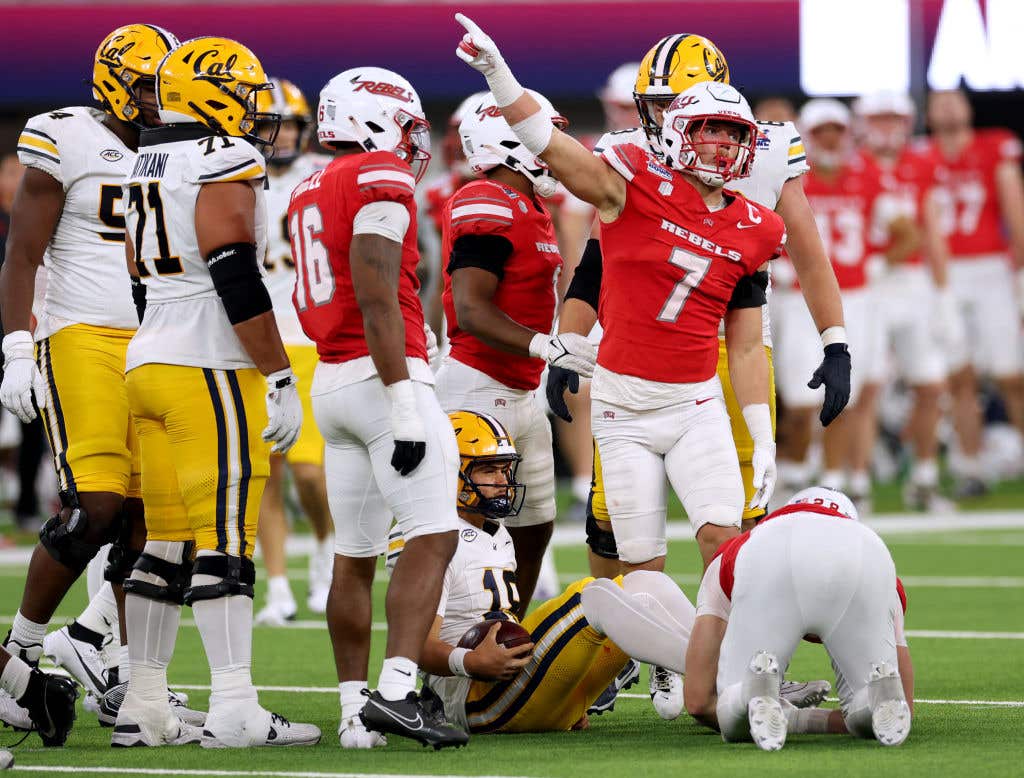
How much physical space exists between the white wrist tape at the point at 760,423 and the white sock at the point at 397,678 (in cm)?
150

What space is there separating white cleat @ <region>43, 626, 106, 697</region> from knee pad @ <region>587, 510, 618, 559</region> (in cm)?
173

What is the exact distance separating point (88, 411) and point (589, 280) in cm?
176

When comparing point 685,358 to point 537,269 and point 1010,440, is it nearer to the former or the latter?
point 537,269

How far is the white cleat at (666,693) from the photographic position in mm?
5844

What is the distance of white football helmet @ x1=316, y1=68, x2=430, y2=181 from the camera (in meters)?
5.37

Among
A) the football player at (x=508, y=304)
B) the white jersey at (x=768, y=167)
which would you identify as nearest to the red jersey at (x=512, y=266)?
the football player at (x=508, y=304)

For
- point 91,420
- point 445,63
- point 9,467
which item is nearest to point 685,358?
point 91,420

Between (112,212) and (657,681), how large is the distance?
2.36 m

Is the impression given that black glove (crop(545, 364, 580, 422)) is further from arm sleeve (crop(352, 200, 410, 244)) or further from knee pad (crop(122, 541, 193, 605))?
knee pad (crop(122, 541, 193, 605))

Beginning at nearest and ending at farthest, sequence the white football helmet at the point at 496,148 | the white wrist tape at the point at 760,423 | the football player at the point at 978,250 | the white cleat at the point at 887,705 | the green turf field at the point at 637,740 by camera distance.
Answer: the green turf field at the point at 637,740, the white cleat at the point at 887,705, the white wrist tape at the point at 760,423, the white football helmet at the point at 496,148, the football player at the point at 978,250

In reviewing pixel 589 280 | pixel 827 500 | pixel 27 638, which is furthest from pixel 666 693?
pixel 27 638

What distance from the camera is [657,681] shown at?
233 inches

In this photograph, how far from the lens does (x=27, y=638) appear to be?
574 centimetres

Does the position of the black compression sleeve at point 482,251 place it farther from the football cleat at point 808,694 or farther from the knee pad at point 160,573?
the football cleat at point 808,694
